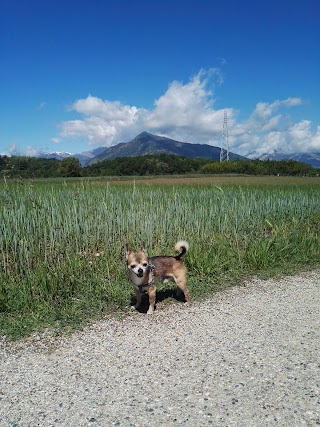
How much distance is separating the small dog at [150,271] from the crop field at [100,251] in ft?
1.49

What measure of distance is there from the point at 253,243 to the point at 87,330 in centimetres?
462

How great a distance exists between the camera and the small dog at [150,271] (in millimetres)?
4488

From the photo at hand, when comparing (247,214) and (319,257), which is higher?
(247,214)

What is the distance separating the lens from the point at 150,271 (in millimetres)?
4773

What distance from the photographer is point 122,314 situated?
4.79 m

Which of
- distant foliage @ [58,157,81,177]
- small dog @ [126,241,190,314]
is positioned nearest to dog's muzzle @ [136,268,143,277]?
small dog @ [126,241,190,314]

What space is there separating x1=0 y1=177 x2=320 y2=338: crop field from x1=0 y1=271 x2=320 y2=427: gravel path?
665 mm

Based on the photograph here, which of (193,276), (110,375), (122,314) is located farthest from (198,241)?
(110,375)

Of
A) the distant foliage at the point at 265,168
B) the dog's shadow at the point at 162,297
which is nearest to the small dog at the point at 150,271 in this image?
the dog's shadow at the point at 162,297

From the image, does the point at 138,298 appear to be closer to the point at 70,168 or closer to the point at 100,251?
the point at 100,251

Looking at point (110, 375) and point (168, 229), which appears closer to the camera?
point (110, 375)

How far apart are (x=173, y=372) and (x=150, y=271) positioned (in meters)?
1.64

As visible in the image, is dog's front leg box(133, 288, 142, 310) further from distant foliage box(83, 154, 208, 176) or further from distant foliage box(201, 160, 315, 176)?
distant foliage box(201, 160, 315, 176)

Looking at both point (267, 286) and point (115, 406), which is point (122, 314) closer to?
point (115, 406)
